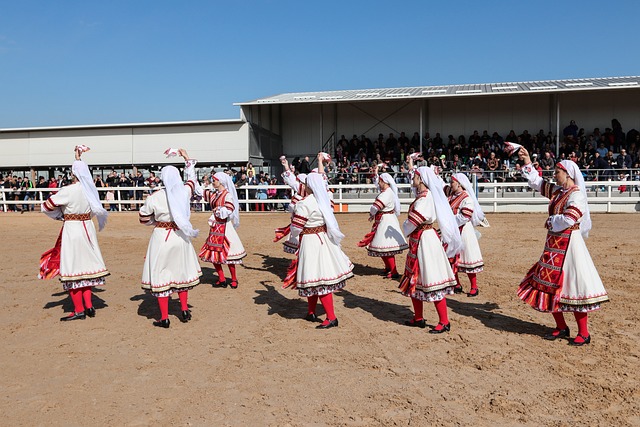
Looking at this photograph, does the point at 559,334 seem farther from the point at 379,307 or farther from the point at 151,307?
the point at 151,307

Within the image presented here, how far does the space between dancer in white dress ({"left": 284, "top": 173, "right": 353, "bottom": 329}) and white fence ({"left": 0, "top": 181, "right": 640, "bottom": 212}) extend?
13.5 meters

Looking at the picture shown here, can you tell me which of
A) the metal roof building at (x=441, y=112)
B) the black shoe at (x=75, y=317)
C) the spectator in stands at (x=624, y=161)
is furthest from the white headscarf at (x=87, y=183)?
the spectator in stands at (x=624, y=161)

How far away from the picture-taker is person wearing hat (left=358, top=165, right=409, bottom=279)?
29.3ft

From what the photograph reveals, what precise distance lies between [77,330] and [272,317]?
236 cm

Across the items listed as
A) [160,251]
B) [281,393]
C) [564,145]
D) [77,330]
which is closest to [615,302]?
[281,393]

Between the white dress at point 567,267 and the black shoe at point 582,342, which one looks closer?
the white dress at point 567,267

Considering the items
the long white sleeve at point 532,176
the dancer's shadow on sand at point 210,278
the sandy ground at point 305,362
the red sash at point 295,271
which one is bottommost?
the sandy ground at point 305,362

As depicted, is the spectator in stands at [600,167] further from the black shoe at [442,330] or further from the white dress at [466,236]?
the black shoe at [442,330]

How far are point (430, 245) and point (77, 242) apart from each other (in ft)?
14.4

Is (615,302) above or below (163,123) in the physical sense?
below

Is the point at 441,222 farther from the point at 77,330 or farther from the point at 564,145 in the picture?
the point at 564,145

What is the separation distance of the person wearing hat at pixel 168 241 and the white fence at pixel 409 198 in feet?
45.3

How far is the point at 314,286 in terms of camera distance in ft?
20.3

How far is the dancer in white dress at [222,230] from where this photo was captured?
8398 millimetres
